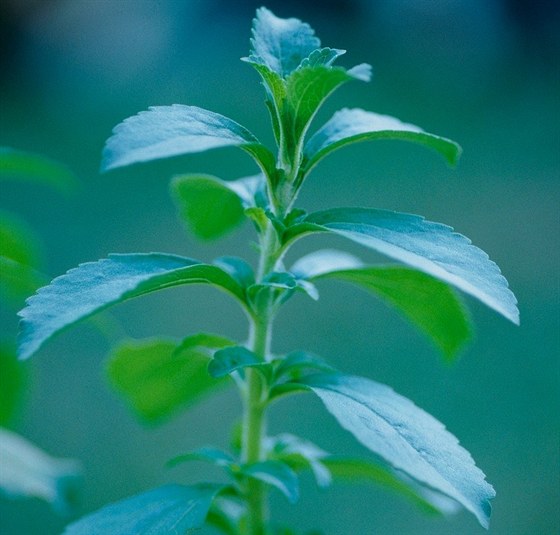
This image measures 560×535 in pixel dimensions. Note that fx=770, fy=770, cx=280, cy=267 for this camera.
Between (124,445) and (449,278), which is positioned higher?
(449,278)

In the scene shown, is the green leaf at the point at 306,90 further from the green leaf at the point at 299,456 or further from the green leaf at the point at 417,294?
the green leaf at the point at 299,456


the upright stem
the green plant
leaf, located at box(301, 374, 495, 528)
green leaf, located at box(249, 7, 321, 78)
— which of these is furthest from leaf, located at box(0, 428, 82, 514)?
green leaf, located at box(249, 7, 321, 78)

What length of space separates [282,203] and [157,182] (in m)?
1.66

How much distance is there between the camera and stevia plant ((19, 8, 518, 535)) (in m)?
0.43

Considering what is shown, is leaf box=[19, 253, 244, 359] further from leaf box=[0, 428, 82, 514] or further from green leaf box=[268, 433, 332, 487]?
leaf box=[0, 428, 82, 514]

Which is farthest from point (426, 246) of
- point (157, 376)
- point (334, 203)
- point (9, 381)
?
point (334, 203)

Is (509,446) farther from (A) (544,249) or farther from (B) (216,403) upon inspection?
(A) (544,249)

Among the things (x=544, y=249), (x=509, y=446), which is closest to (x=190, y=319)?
(x=509, y=446)

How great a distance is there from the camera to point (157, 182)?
84.9 inches

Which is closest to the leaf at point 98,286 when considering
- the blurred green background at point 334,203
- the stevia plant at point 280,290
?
the stevia plant at point 280,290

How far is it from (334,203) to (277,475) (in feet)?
5.03

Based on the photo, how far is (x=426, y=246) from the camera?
1.49 feet

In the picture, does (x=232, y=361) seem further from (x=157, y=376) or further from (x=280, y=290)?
(x=157, y=376)

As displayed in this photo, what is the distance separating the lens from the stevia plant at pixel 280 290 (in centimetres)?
43
